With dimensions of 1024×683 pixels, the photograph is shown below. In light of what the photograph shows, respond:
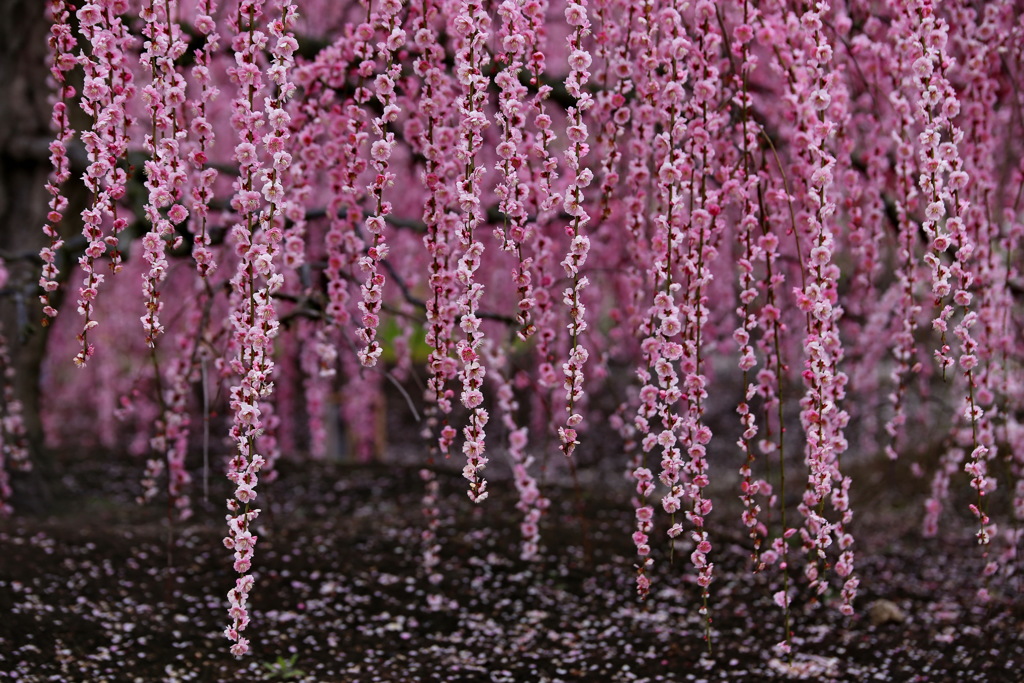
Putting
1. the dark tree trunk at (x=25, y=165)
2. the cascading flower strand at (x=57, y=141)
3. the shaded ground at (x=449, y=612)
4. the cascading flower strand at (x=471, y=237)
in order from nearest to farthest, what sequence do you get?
the cascading flower strand at (x=471, y=237), the cascading flower strand at (x=57, y=141), the shaded ground at (x=449, y=612), the dark tree trunk at (x=25, y=165)

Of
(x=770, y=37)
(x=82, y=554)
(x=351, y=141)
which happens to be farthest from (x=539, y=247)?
→ (x=82, y=554)

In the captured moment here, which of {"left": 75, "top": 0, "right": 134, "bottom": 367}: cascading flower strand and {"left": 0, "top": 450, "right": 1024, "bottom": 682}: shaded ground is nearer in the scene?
{"left": 75, "top": 0, "right": 134, "bottom": 367}: cascading flower strand

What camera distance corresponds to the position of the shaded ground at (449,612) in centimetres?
296

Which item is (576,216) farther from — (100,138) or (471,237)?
(100,138)

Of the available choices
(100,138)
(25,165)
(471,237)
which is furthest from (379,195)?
(25,165)

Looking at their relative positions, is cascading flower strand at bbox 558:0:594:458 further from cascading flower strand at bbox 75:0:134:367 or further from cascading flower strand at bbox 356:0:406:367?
cascading flower strand at bbox 75:0:134:367

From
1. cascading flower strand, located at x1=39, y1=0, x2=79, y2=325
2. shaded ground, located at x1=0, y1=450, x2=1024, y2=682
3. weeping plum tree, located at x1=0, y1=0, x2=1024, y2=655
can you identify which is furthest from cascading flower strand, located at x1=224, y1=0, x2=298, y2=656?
shaded ground, located at x1=0, y1=450, x2=1024, y2=682

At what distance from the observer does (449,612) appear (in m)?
3.42

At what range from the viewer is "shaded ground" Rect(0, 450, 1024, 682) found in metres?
2.96

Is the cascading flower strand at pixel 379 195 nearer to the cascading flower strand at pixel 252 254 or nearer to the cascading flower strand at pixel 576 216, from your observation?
the cascading flower strand at pixel 252 254

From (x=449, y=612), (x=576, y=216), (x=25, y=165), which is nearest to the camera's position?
(x=576, y=216)

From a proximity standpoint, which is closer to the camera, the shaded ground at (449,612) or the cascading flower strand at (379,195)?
the cascading flower strand at (379,195)

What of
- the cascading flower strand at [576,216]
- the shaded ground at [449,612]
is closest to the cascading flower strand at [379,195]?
the cascading flower strand at [576,216]

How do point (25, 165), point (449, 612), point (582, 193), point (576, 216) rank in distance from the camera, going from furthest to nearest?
point (25, 165)
point (449, 612)
point (582, 193)
point (576, 216)
